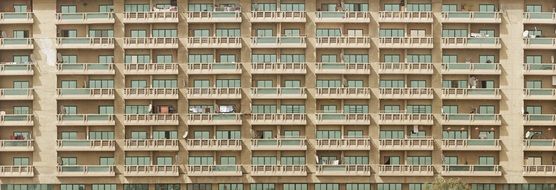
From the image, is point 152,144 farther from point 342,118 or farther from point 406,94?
point 406,94

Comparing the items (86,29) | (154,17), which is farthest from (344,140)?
(86,29)

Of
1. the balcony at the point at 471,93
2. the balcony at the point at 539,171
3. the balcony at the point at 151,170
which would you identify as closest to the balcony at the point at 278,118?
the balcony at the point at 151,170

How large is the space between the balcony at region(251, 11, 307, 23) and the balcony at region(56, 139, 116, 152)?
48.5ft

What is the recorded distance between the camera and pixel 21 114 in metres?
60.3

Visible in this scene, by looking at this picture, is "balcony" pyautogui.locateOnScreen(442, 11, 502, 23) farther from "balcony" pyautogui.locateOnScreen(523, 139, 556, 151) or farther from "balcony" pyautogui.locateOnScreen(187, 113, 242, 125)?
"balcony" pyautogui.locateOnScreen(187, 113, 242, 125)

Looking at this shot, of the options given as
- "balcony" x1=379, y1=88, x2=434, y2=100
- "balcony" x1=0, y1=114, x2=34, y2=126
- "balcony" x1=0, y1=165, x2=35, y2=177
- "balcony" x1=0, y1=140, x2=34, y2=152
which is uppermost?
"balcony" x1=379, y1=88, x2=434, y2=100

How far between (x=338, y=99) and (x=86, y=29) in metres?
20.5

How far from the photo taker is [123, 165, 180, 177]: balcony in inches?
2360

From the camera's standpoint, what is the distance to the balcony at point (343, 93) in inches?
2349

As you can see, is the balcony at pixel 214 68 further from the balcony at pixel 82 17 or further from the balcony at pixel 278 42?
the balcony at pixel 82 17

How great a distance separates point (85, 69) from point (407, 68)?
82.0ft

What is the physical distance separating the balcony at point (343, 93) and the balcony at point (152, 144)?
11.8 metres

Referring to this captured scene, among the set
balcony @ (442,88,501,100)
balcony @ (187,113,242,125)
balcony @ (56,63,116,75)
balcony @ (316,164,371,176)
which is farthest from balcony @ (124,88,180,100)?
balcony @ (442,88,501,100)

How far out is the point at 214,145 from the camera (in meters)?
59.9
